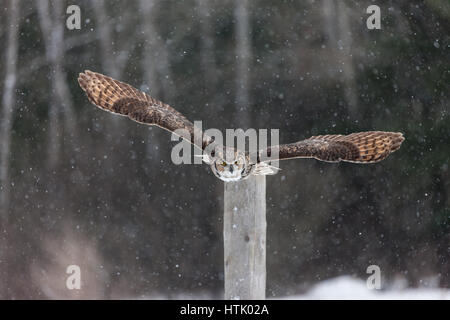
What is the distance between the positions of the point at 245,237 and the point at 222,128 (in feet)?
6.10

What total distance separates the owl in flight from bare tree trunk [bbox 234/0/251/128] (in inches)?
57.2

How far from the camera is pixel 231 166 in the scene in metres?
3.74

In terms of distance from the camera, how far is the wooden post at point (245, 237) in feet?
12.9

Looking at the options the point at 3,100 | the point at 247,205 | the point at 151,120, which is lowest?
the point at 247,205

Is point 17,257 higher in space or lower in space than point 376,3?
lower

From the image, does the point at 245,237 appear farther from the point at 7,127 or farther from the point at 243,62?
the point at 7,127

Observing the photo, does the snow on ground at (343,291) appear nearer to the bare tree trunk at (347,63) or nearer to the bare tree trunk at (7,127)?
the bare tree trunk at (347,63)

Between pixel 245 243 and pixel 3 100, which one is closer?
pixel 245 243

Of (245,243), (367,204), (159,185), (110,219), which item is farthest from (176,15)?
(245,243)

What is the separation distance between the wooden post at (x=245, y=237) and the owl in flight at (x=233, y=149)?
0.12m

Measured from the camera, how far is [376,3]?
19.9 ft

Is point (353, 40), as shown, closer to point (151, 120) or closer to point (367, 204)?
point (367, 204)

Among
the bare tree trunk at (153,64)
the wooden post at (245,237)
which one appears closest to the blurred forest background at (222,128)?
the bare tree trunk at (153,64)

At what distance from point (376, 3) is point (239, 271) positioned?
3.05 m
